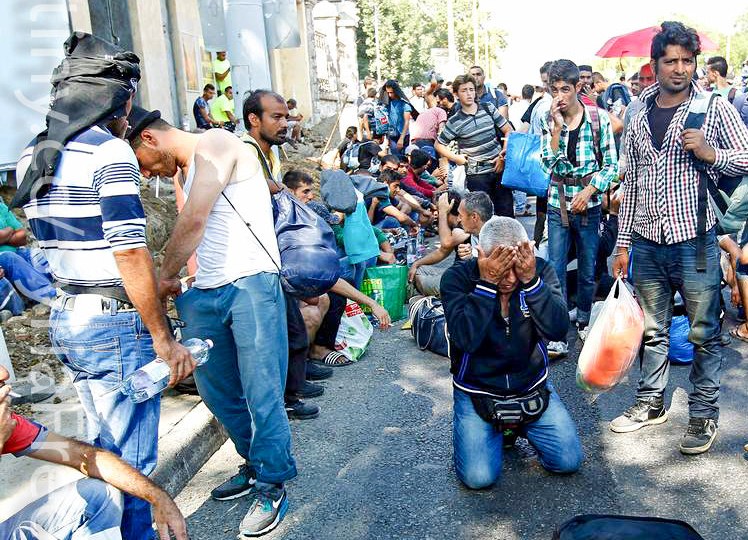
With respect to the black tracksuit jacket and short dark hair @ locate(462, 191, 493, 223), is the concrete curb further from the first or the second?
short dark hair @ locate(462, 191, 493, 223)

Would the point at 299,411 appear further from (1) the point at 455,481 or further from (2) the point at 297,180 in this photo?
(2) the point at 297,180

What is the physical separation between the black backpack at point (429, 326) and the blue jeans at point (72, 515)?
3.82 meters

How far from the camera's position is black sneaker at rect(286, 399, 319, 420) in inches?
192

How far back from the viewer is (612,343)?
13.0 feet

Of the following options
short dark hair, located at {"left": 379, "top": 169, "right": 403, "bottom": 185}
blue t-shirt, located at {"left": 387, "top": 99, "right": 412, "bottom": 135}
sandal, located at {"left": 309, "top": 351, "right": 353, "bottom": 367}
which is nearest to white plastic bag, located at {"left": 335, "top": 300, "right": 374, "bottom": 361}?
sandal, located at {"left": 309, "top": 351, "right": 353, "bottom": 367}

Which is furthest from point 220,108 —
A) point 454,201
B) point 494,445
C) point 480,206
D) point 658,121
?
point 494,445

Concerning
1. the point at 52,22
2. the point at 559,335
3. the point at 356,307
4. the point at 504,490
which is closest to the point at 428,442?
the point at 504,490

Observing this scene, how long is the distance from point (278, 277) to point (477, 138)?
17.6ft

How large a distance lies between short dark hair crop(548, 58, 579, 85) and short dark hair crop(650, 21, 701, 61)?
1638 mm

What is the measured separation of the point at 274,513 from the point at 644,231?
2583 millimetres

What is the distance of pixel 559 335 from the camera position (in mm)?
3824

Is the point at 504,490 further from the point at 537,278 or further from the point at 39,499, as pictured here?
the point at 39,499

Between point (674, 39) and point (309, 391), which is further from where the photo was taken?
point (309, 391)

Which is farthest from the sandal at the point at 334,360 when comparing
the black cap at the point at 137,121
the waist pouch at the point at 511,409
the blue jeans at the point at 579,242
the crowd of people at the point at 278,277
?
the black cap at the point at 137,121
